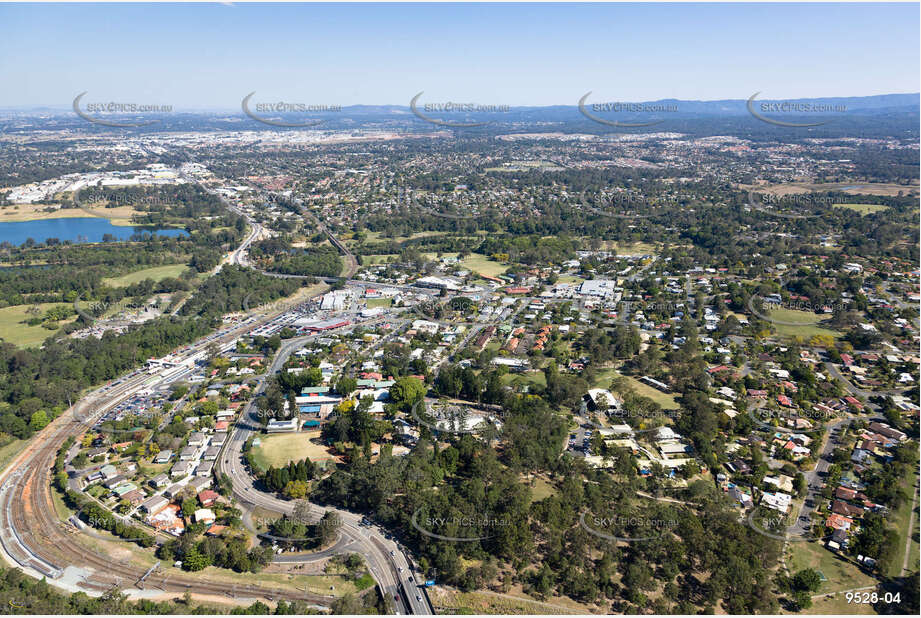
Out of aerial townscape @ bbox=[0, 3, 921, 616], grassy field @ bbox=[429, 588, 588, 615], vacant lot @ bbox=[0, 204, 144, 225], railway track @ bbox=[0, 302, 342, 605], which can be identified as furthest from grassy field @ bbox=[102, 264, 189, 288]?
grassy field @ bbox=[429, 588, 588, 615]

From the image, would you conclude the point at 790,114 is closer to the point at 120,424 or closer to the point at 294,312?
the point at 294,312

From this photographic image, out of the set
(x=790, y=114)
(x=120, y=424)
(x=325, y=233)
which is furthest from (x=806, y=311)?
(x=790, y=114)

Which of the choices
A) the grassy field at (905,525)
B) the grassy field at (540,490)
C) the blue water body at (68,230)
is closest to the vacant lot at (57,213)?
the blue water body at (68,230)

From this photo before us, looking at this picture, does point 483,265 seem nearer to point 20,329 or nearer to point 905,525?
point 20,329

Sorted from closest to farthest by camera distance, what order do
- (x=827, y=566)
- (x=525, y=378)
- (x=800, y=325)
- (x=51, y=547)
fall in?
(x=827, y=566) < (x=51, y=547) < (x=525, y=378) < (x=800, y=325)

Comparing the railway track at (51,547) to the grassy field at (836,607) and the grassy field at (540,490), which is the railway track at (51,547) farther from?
the grassy field at (836,607)

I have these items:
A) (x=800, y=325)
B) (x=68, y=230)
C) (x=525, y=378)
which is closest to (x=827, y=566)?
(x=525, y=378)

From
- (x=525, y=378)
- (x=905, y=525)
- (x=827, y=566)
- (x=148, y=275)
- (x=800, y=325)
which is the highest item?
(x=148, y=275)
